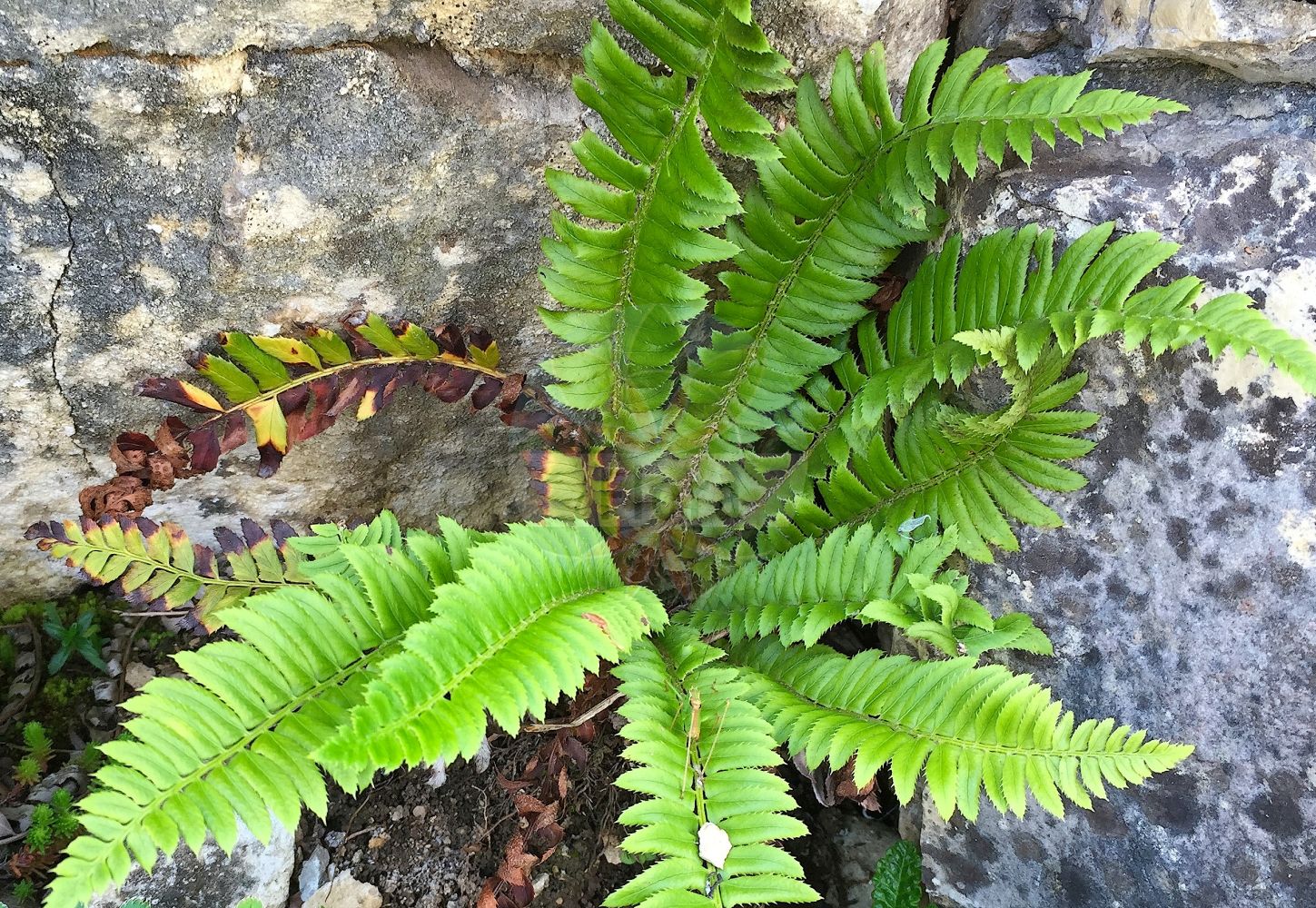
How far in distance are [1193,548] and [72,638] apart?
9.09 feet

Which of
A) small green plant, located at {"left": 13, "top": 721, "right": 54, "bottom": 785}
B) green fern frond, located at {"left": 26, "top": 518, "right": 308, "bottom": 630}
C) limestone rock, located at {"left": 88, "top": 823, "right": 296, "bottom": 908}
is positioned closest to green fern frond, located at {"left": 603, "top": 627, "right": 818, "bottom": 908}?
green fern frond, located at {"left": 26, "top": 518, "right": 308, "bottom": 630}

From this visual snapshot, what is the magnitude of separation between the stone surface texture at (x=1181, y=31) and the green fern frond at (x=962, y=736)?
1378mm

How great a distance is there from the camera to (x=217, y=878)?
2.04 m

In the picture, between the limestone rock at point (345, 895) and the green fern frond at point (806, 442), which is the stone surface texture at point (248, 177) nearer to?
the green fern frond at point (806, 442)

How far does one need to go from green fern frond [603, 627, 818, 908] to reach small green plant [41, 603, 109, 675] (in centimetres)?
155

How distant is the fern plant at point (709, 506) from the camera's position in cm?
150

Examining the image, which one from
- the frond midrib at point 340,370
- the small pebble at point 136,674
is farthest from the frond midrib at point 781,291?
the small pebble at point 136,674

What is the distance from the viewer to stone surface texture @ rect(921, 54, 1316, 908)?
1737 millimetres

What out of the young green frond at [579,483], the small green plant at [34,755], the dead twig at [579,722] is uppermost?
the young green frond at [579,483]

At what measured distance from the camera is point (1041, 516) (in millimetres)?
1931

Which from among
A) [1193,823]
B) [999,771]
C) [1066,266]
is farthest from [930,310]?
[1193,823]

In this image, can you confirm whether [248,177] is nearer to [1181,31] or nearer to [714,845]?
[714,845]

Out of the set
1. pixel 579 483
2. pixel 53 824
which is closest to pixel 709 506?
pixel 579 483

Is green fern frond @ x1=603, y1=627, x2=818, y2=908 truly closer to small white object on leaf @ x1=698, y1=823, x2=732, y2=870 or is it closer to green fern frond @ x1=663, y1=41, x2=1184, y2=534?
small white object on leaf @ x1=698, y1=823, x2=732, y2=870
